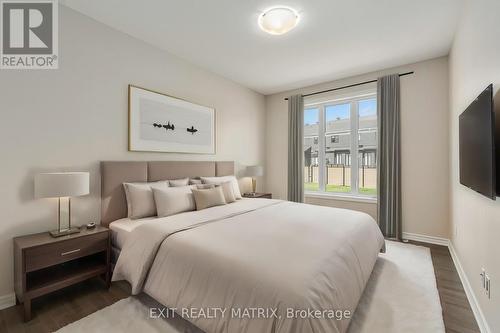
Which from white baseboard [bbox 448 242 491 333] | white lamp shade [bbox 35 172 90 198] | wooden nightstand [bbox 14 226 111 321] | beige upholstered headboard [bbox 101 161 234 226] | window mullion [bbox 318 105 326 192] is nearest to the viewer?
white baseboard [bbox 448 242 491 333]

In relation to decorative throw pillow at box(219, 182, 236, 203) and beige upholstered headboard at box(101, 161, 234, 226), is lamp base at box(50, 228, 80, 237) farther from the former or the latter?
decorative throw pillow at box(219, 182, 236, 203)

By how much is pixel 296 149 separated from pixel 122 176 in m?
3.22

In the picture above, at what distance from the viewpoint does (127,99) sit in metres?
2.80

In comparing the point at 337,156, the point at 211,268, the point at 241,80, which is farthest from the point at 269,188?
the point at 211,268

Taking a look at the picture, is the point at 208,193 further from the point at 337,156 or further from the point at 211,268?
the point at 337,156

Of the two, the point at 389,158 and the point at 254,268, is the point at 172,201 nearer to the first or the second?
the point at 254,268

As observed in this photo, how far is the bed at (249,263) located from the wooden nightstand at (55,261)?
0.20 m

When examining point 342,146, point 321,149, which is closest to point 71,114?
point 321,149

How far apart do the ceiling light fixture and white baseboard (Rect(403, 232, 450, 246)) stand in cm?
350

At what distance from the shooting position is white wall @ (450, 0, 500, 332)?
57.4 inches

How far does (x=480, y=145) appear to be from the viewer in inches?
61.2

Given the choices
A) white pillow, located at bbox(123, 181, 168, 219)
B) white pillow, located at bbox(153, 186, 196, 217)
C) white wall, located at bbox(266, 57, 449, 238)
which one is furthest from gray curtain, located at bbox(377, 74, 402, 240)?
white pillow, located at bbox(123, 181, 168, 219)

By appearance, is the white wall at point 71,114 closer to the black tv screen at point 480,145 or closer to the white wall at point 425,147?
the black tv screen at point 480,145

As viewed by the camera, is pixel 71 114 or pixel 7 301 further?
pixel 71 114
